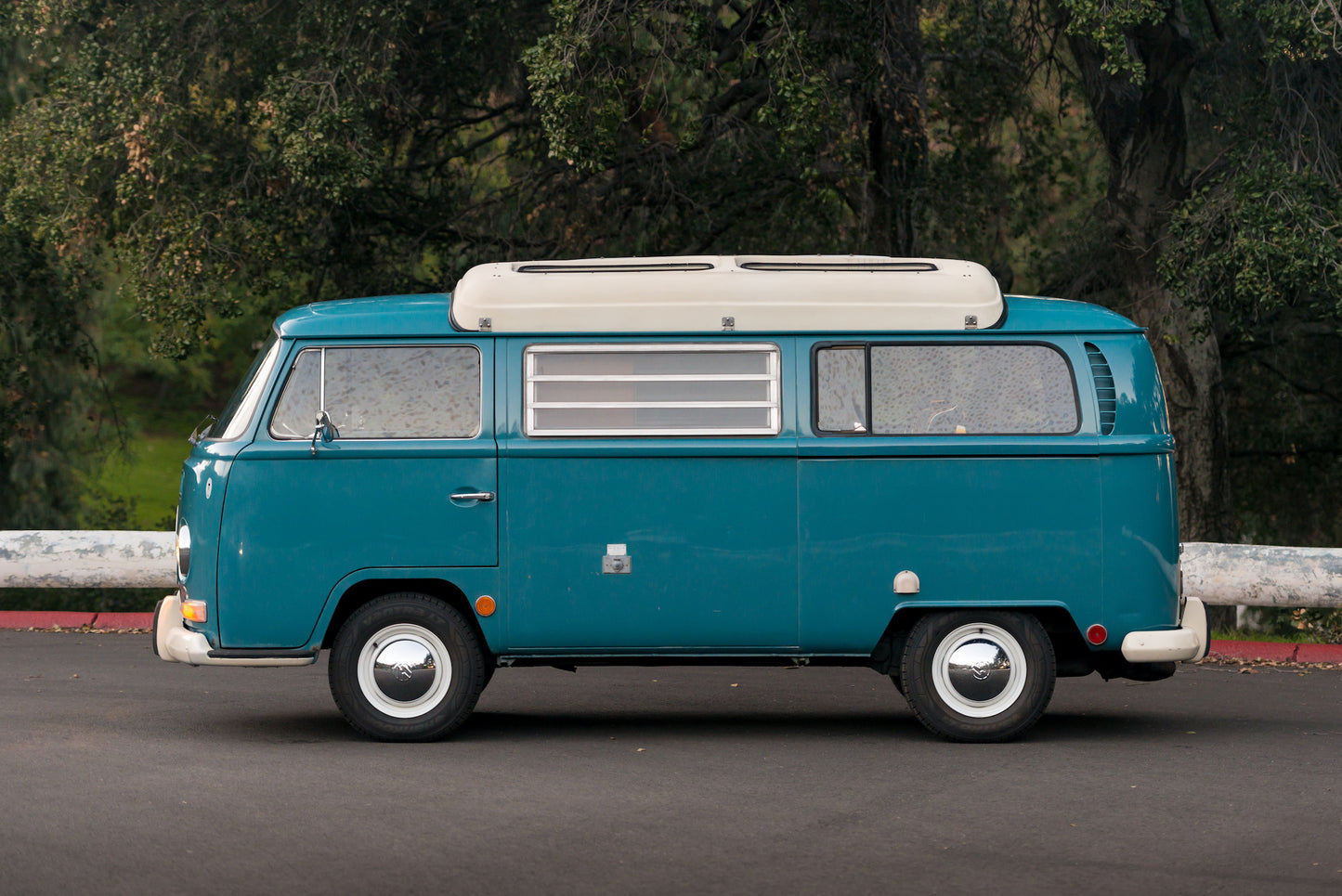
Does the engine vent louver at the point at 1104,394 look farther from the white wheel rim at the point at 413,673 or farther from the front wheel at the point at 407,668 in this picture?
the white wheel rim at the point at 413,673

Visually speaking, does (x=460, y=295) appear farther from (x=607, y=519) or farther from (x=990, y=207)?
(x=990, y=207)

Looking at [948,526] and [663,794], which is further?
[948,526]

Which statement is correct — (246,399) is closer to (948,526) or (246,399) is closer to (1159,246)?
(948,526)

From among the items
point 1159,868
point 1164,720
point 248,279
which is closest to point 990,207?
point 248,279

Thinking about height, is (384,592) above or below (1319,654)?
above

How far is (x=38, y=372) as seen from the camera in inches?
784

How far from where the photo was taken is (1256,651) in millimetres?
11633

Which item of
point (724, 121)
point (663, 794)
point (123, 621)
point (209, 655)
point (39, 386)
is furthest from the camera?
point (39, 386)

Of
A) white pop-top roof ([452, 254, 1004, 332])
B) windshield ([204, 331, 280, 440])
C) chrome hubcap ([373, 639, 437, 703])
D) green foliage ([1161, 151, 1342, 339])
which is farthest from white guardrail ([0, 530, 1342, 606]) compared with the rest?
white pop-top roof ([452, 254, 1004, 332])

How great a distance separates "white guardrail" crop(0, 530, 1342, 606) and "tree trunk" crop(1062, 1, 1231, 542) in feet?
17.6

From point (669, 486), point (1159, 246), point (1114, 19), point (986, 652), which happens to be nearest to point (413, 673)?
point (669, 486)

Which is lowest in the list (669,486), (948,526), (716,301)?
(948,526)

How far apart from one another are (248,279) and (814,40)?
5.89 metres

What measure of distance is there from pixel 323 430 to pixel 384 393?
357 millimetres
